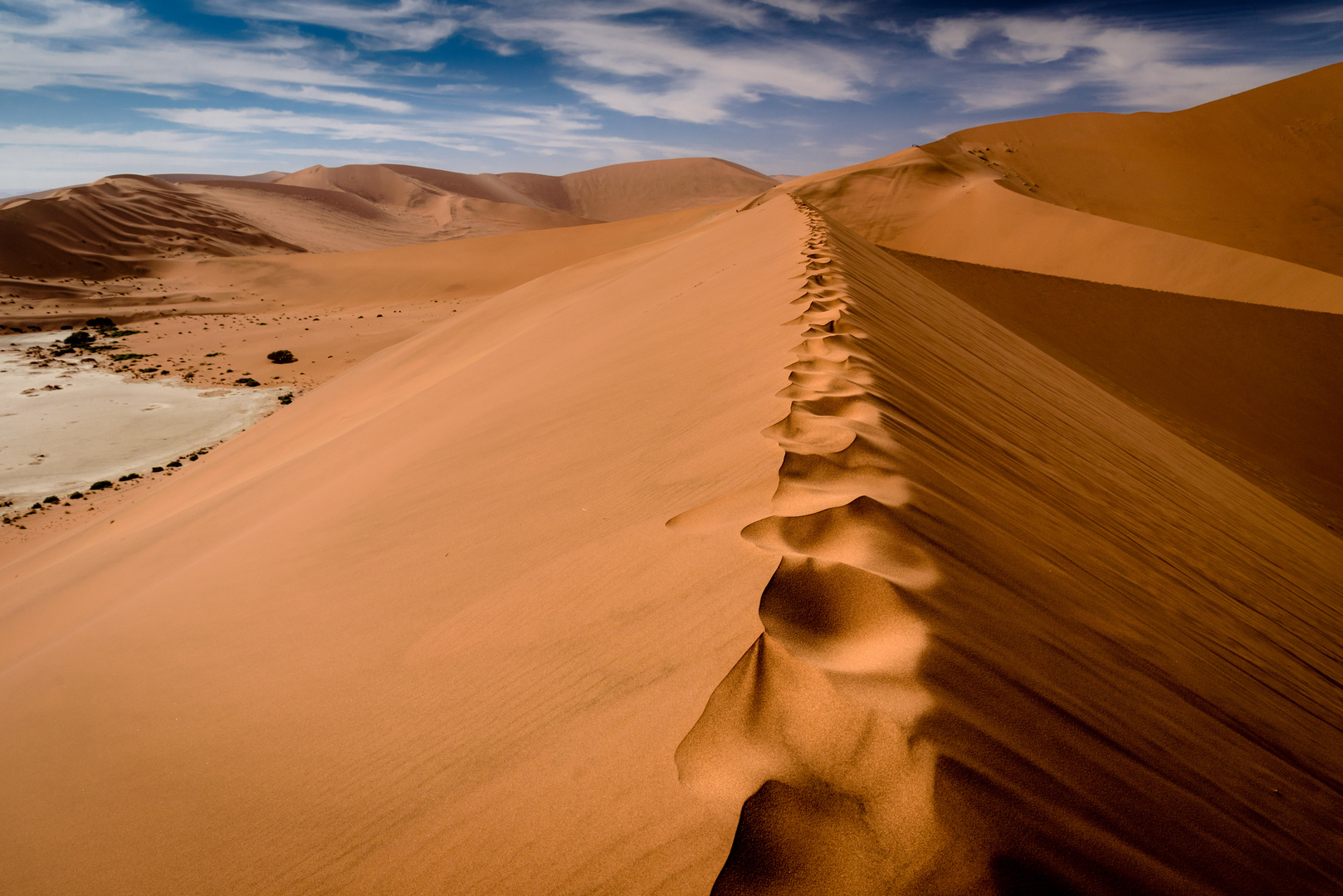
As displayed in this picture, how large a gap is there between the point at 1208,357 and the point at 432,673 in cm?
1074

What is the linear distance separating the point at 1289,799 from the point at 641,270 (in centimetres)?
810

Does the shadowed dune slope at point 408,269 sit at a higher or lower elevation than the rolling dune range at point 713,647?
lower

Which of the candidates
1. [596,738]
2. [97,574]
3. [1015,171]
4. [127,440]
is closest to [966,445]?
[596,738]

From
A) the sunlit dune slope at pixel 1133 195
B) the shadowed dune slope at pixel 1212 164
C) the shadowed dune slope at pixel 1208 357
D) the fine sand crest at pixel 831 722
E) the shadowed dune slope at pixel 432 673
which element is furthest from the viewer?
the shadowed dune slope at pixel 1212 164

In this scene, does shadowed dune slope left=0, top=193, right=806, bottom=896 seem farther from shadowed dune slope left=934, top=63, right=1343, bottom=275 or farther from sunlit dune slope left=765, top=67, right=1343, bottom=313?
shadowed dune slope left=934, top=63, right=1343, bottom=275

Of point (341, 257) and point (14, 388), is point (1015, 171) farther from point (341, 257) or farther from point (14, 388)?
point (14, 388)

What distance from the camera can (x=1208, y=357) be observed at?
355 inches

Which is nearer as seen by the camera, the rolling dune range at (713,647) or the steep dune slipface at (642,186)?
the rolling dune range at (713,647)

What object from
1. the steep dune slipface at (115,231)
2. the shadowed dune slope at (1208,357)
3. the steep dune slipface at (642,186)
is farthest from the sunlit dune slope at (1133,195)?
the steep dune slipface at (642,186)

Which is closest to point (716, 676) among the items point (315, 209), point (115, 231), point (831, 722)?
point (831, 722)

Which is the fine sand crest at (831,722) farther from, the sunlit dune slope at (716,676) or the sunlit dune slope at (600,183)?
the sunlit dune slope at (600,183)

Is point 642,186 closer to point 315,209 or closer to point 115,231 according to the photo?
point 315,209

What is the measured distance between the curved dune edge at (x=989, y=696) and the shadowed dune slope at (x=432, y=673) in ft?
0.34

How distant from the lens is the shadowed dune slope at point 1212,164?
2077 centimetres
